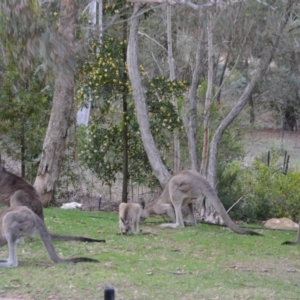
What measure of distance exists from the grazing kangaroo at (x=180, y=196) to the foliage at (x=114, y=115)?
3.28m

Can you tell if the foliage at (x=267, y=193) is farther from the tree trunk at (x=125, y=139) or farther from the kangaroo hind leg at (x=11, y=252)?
the kangaroo hind leg at (x=11, y=252)

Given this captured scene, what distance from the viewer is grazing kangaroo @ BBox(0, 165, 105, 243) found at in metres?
10.2

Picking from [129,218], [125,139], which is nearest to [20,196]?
[129,218]

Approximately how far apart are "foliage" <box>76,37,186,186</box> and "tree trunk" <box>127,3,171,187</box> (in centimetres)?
124

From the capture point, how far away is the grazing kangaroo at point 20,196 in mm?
10211

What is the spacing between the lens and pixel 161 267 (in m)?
8.93

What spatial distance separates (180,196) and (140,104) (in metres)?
2.71

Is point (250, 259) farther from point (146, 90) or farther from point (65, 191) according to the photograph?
point (65, 191)

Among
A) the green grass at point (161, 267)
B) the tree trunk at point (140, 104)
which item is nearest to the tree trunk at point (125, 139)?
the tree trunk at point (140, 104)

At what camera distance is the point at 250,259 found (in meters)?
9.98

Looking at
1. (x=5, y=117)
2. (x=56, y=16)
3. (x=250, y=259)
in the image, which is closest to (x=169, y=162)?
(x=5, y=117)

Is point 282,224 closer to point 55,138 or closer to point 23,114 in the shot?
point 55,138

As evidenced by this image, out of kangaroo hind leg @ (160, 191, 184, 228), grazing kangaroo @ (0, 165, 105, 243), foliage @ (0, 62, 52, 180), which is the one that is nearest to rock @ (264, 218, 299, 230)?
kangaroo hind leg @ (160, 191, 184, 228)

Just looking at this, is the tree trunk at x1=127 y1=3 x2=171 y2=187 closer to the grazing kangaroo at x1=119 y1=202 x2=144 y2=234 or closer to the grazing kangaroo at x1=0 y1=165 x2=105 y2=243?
the grazing kangaroo at x1=119 y1=202 x2=144 y2=234
